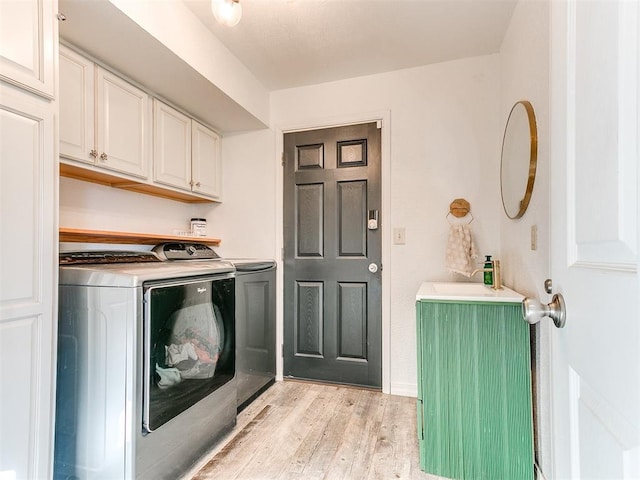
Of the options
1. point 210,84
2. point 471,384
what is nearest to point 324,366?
point 471,384

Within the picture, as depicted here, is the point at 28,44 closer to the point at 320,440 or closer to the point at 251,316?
the point at 251,316

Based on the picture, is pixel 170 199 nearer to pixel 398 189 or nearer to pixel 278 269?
pixel 278 269

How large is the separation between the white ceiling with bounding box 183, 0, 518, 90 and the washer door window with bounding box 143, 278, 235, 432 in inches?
61.1

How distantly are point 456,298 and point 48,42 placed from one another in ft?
6.38

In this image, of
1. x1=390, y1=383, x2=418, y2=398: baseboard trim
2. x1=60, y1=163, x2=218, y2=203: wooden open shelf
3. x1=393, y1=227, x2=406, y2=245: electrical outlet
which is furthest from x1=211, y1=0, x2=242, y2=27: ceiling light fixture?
x1=390, y1=383, x2=418, y2=398: baseboard trim

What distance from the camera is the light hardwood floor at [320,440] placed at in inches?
62.8

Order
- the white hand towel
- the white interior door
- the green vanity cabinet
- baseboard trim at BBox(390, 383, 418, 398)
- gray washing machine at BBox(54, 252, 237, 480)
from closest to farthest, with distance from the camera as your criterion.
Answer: the white interior door, gray washing machine at BBox(54, 252, 237, 480), the green vanity cabinet, the white hand towel, baseboard trim at BBox(390, 383, 418, 398)

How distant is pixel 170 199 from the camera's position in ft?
9.02

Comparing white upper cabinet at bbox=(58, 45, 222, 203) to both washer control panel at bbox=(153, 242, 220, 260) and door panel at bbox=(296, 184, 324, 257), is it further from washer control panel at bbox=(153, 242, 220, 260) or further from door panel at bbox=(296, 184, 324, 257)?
door panel at bbox=(296, 184, 324, 257)

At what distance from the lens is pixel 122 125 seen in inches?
76.9

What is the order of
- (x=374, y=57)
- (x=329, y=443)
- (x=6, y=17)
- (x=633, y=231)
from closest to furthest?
(x=633, y=231)
(x=6, y=17)
(x=329, y=443)
(x=374, y=57)

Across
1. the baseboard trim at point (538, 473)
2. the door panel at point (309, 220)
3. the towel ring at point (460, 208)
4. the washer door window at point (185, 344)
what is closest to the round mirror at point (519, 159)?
the towel ring at point (460, 208)

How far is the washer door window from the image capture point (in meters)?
1.40

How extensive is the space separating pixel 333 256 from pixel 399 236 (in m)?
0.54
